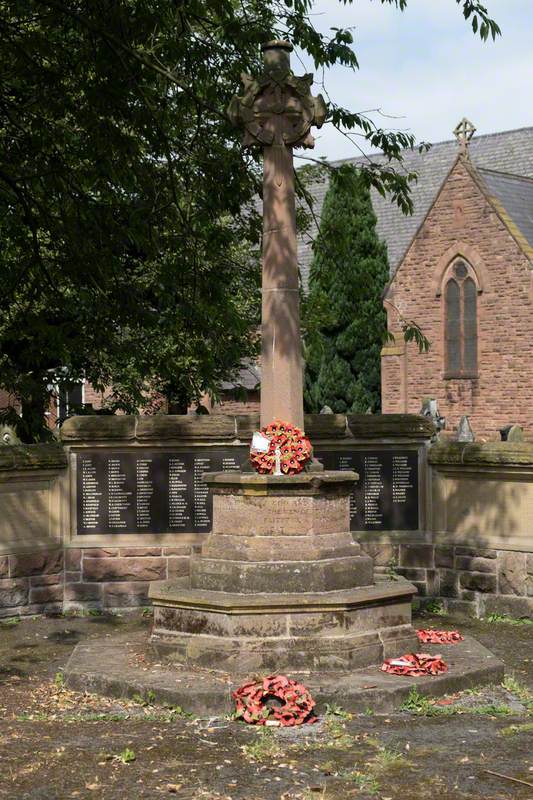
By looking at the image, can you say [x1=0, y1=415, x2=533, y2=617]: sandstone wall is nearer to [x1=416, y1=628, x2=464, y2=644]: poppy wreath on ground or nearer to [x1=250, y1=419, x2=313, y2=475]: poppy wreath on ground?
[x1=416, y1=628, x2=464, y2=644]: poppy wreath on ground

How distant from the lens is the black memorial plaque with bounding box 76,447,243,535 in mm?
13055

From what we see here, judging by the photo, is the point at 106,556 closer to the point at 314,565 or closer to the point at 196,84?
the point at 314,565

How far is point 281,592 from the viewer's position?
9414 millimetres

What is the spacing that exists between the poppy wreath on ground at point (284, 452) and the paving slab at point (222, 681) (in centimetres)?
162

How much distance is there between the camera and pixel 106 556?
13055mm

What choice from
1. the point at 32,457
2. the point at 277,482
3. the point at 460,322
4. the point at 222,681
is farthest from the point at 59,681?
the point at 460,322

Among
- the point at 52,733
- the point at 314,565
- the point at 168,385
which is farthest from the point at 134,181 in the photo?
the point at 168,385

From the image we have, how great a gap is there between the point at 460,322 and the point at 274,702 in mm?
29675

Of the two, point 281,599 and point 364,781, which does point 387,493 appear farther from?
point 364,781

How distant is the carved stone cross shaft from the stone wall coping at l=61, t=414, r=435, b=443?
3082 mm

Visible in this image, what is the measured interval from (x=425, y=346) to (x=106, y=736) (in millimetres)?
5489

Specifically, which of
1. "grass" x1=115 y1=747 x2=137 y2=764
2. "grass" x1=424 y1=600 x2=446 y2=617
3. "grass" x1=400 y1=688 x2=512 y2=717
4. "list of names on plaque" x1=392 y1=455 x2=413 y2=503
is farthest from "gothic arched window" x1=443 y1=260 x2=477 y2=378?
"grass" x1=115 y1=747 x2=137 y2=764

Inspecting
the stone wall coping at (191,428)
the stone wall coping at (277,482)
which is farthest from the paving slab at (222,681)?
the stone wall coping at (191,428)

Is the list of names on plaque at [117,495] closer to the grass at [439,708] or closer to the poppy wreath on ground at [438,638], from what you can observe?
the poppy wreath on ground at [438,638]
